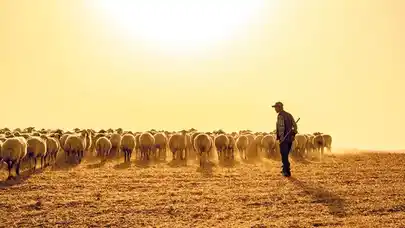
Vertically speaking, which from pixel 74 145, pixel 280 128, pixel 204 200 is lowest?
pixel 204 200

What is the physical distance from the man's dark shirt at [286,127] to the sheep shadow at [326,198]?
6.41 ft

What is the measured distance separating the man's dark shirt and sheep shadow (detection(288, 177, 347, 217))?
1.96 meters

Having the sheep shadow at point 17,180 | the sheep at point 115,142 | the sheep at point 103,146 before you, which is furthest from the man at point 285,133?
the sheep at point 115,142

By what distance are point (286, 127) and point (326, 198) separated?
4276 mm

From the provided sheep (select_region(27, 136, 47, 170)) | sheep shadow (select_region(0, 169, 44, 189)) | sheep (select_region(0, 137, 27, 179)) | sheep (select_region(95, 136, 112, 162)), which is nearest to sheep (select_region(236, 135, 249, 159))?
sheep (select_region(95, 136, 112, 162))

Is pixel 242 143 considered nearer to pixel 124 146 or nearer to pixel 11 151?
pixel 124 146

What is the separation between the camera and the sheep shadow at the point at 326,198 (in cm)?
1164

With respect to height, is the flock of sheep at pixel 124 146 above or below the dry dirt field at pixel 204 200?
above

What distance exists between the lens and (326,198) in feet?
42.6

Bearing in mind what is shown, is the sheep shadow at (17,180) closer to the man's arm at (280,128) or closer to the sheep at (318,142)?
the man's arm at (280,128)

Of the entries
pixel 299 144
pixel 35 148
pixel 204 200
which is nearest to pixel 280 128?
pixel 204 200

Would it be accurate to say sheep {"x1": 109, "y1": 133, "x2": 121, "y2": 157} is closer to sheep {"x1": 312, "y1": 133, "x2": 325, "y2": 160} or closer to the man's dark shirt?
the man's dark shirt

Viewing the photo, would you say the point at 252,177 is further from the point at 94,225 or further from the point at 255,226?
the point at 94,225

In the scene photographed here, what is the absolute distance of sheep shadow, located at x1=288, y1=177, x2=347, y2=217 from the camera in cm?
1164
